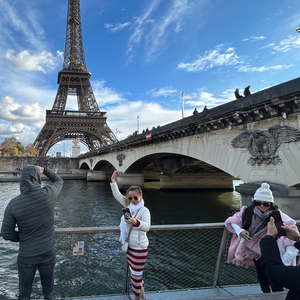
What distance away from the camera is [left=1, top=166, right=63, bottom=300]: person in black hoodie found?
9.52 feet

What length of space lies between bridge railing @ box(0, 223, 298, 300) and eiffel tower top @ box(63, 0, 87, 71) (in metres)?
74.4

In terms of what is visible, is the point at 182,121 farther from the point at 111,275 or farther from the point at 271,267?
the point at 271,267

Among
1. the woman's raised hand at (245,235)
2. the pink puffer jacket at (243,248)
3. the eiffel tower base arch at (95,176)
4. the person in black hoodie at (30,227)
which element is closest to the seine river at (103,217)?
the person in black hoodie at (30,227)

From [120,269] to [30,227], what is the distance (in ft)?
18.2

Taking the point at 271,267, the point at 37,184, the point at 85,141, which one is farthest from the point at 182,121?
the point at 85,141

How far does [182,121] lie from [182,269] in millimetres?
10059

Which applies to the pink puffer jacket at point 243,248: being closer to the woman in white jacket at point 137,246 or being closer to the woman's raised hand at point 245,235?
the woman's raised hand at point 245,235

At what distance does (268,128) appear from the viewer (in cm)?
1002

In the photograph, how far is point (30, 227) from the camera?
2.93m

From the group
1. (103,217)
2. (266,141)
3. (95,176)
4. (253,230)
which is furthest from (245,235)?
(95,176)

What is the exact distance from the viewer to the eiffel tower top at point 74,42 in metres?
77.6

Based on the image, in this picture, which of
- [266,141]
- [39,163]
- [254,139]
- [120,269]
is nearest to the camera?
[120,269]

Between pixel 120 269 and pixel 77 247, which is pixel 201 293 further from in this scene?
pixel 120 269

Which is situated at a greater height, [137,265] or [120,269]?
[137,265]
